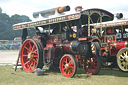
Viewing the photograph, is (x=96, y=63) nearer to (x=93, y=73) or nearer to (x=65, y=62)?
(x=93, y=73)

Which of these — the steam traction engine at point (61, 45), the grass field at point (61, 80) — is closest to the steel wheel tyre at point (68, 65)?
the steam traction engine at point (61, 45)

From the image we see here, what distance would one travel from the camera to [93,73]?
773 cm

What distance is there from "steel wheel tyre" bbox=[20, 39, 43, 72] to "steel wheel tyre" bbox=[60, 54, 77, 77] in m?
1.18

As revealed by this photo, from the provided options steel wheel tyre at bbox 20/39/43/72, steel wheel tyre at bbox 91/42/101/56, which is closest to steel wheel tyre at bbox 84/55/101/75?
steel wheel tyre at bbox 91/42/101/56

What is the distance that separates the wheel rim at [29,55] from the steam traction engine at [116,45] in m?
2.98

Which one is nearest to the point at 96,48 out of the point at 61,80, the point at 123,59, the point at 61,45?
the point at 123,59

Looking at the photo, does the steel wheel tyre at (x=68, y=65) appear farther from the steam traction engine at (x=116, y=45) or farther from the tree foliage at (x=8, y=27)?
the tree foliage at (x=8, y=27)

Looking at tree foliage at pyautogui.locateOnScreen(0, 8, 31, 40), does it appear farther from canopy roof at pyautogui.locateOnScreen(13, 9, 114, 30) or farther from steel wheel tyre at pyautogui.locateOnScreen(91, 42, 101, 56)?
steel wheel tyre at pyautogui.locateOnScreen(91, 42, 101, 56)

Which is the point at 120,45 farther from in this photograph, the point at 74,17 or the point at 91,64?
the point at 74,17

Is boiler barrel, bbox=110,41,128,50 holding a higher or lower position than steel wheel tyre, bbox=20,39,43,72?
higher

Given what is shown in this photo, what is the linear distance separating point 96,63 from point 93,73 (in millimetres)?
449

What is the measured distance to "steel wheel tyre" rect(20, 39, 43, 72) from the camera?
26.6ft

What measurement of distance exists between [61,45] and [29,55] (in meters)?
1.62

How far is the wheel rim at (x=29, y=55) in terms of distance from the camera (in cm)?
843
